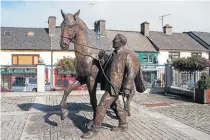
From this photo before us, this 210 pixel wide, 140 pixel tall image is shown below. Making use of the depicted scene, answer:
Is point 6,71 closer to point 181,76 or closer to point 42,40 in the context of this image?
point 181,76

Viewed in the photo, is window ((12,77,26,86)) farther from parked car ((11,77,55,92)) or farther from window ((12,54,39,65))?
window ((12,54,39,65))

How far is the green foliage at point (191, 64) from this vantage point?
522 inches

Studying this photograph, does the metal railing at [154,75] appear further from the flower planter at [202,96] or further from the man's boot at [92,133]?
Result: the man's boot at [92,133]

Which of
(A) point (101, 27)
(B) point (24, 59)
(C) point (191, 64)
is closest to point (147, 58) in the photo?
(A) point (101, 27)

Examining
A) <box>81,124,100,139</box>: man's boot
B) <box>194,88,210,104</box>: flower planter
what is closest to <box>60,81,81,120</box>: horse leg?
<box>81,124,100,139</box>: man's boot

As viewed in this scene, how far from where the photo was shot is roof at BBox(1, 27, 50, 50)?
89.6ft

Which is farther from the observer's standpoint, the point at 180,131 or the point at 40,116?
the point at 40,116

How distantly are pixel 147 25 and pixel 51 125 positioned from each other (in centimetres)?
3002

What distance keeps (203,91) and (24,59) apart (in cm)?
2030

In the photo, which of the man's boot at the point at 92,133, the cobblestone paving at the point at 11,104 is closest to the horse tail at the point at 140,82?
the man's boot at the point at 92,133

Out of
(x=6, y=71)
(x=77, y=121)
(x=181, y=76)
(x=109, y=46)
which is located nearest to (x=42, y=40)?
(x=109, y=46)

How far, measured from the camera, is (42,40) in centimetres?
2919

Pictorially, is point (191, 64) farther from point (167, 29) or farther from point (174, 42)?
point (167, 29)

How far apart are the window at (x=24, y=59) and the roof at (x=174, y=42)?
48.2ft
